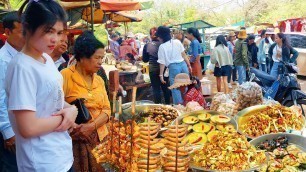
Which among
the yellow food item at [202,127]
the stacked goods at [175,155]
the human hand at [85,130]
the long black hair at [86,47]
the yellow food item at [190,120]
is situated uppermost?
the long black hair at [86,47]

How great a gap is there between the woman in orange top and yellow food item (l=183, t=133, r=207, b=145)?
2.90 ft

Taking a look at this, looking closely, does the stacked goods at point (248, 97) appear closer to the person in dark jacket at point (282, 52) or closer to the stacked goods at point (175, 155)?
the stacked goods at point (175, 155)

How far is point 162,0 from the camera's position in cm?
4947

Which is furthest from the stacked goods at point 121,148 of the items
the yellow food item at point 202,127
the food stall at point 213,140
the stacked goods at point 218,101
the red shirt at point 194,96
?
the red shirt at point 194,96

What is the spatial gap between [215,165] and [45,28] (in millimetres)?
1638

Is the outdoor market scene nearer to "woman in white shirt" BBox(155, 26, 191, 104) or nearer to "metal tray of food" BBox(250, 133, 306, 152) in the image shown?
"metal tray of food" BBox(250, 133, 306, 152)

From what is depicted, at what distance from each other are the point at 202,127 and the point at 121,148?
4.38 ft

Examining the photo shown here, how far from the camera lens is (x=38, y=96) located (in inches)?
56.9

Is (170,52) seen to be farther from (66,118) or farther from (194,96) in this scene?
(66,118)

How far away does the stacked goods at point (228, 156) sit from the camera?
Answer: 2.40 m

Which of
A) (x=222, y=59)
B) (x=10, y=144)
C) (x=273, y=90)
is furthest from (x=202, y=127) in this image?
(x=222, y=59)

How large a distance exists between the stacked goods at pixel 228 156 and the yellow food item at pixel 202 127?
1.63ft

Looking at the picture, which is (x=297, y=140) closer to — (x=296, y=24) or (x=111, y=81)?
(x=111, y=81)

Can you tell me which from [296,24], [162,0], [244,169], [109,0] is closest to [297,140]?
[244,169]
